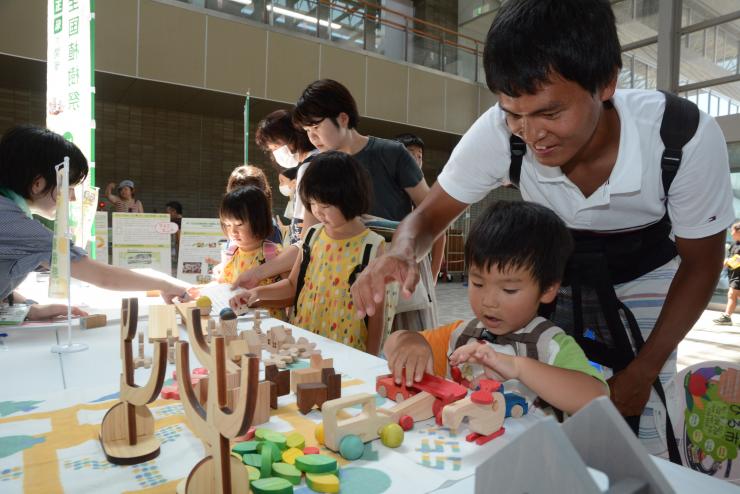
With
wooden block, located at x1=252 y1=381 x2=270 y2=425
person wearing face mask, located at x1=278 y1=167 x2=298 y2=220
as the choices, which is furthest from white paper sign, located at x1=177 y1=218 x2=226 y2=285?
wooden block, located at x1=252 y1=381 x2=270 y2=425

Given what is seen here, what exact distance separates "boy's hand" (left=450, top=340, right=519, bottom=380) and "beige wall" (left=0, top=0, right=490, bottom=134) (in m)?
6.71

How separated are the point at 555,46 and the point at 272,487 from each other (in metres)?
0.82

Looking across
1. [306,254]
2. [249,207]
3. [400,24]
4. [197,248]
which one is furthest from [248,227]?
[400,24]

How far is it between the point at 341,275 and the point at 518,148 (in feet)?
2.75

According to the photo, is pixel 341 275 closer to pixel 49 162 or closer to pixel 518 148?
pixel 518 148

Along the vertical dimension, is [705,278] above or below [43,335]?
above

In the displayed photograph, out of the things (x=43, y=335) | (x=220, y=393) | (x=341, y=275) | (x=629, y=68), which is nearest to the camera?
(x=220, y=393)

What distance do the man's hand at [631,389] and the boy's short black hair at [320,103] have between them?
1492 mm

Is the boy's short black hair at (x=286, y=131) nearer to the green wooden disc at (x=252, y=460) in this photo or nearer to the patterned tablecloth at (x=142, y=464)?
the patterned tablecloth at (x=142, y=464)

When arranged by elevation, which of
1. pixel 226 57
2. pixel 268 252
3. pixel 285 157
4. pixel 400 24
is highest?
pixel 400 24

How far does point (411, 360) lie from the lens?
967 mm

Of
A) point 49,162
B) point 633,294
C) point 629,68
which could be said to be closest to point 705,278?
point 633,294

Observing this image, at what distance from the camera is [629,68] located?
7.47 meters

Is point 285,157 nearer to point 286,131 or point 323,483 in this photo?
point 286,131
